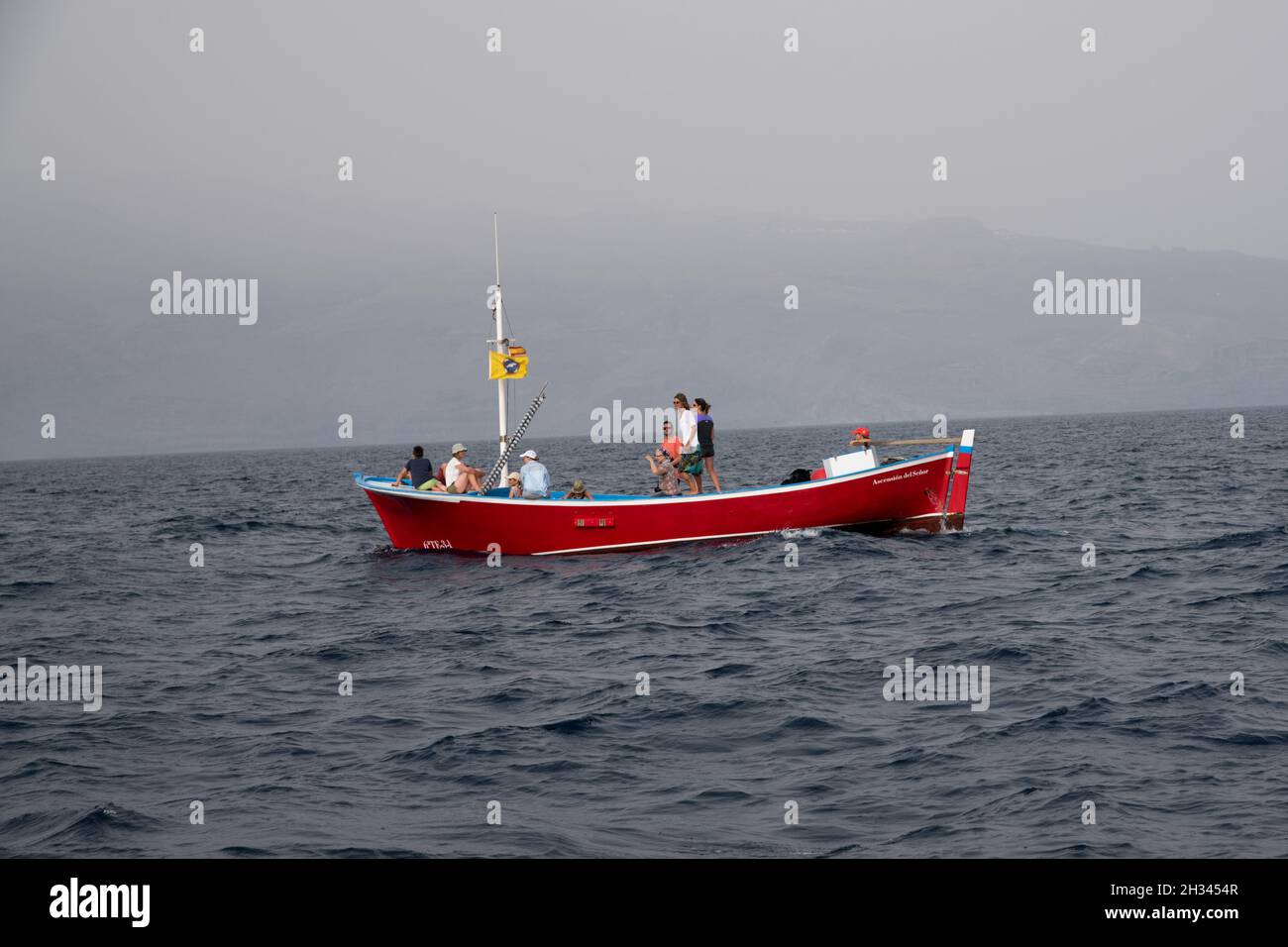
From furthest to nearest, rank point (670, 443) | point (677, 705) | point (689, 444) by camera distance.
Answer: point (670, 443)
point (689, 444)
point (677, 705)

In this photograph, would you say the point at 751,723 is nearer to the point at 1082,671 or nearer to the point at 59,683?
the point at 1082,671

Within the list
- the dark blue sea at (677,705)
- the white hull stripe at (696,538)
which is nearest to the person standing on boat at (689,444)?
the white hull stripe at (696,538)

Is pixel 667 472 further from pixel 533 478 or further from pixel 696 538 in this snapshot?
pixel 533 478

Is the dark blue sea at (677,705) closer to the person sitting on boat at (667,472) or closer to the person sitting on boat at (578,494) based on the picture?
the person sitting on boat at (578,494)

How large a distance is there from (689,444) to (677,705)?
40.1ft

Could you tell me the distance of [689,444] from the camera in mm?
25172

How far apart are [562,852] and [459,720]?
4.45 metres

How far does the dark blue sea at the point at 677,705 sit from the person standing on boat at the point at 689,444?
5.88 ft

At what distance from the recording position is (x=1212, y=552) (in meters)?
24.2

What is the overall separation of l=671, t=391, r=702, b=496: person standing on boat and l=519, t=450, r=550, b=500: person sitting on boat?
2866mm

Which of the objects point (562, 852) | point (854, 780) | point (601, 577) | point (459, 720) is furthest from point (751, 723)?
point (601, 577)

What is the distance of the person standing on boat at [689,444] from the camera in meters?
24.7

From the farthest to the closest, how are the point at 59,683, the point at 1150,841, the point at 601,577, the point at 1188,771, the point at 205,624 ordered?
the point at 601,577 → the point at 205,624 → the point at 59,683 → the point at 1188,771 → the point at 1150,841

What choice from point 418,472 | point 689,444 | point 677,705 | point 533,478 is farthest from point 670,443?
point 677,705
